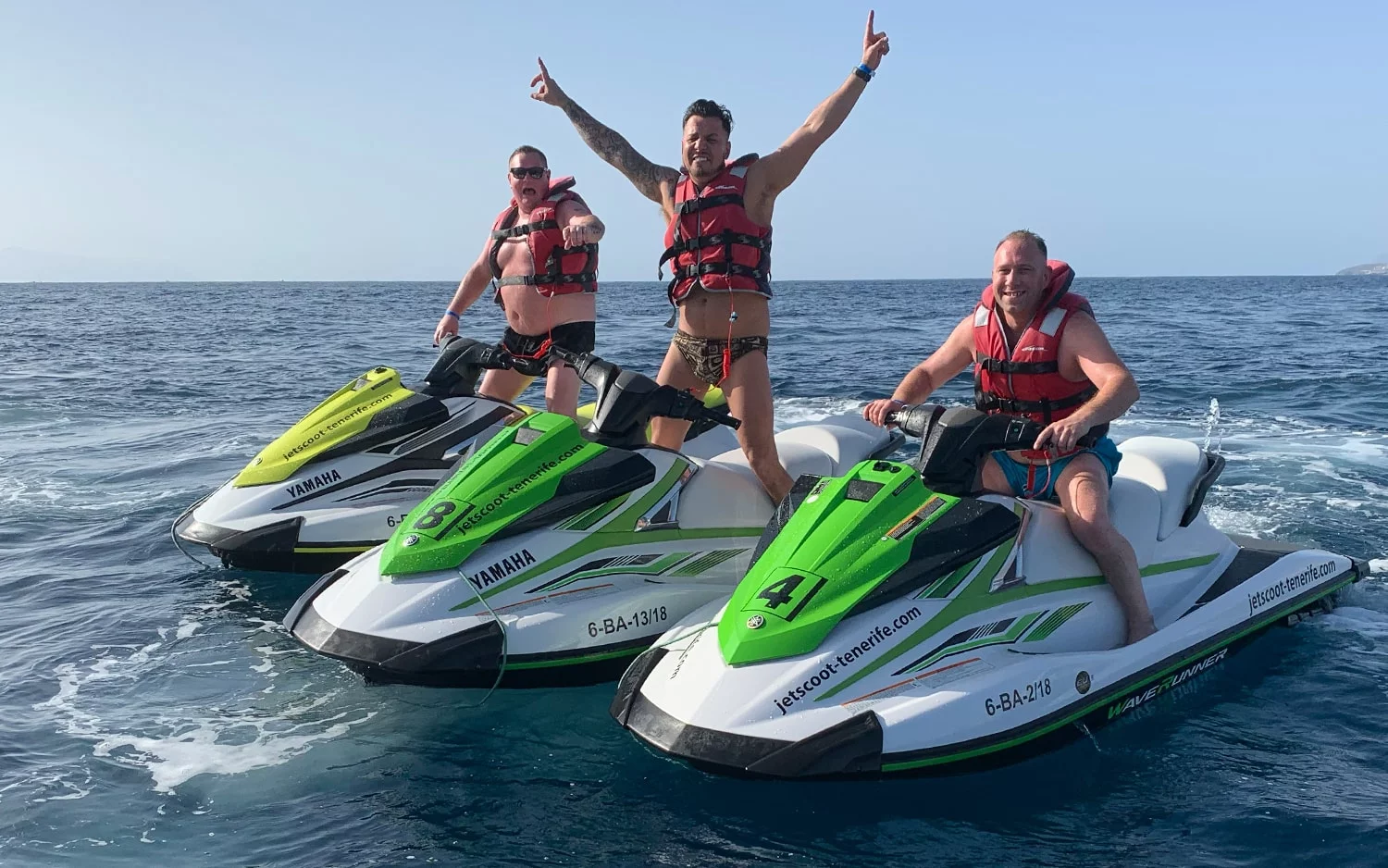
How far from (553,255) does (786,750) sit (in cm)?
373

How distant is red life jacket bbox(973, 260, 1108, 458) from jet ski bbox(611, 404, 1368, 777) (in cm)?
38

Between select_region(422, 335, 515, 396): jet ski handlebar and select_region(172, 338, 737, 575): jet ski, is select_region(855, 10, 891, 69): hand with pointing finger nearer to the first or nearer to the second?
select_region(172, 338, 737, 575): jet ski

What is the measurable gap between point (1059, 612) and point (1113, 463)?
719 millimetres

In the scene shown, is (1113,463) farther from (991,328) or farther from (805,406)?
(805,406)

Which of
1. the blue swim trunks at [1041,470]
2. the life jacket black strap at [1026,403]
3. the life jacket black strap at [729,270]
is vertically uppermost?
the life jacket black strap at [729,270]

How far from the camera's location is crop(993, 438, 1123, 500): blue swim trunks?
4.43 meters

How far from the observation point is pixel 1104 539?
13.8 ft

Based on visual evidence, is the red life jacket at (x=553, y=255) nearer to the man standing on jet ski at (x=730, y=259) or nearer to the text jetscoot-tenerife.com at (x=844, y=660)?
the man standing on jet ski at (x=730, y=259)

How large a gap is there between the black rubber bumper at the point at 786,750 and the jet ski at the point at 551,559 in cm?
102

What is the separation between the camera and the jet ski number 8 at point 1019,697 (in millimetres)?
3664

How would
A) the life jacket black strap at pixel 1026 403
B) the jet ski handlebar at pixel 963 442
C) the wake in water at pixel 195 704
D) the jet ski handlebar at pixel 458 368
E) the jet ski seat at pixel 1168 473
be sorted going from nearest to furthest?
1. the jet ski handlebar at pixel 963 442
2. the wake in water at pixel 195 704
3. the life jacket black strap at pixel 1026 403
4. the jet ski seat at pixel 1168 473
5. the jet ski handlebar at pixel 458 368

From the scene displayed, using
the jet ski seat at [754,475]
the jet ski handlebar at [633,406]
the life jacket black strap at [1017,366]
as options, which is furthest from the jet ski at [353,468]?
the life jacket black strap at [1017,366]

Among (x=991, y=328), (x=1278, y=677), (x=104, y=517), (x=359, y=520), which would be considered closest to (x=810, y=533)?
(x=991, y=328)

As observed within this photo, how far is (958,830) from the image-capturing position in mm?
3514
